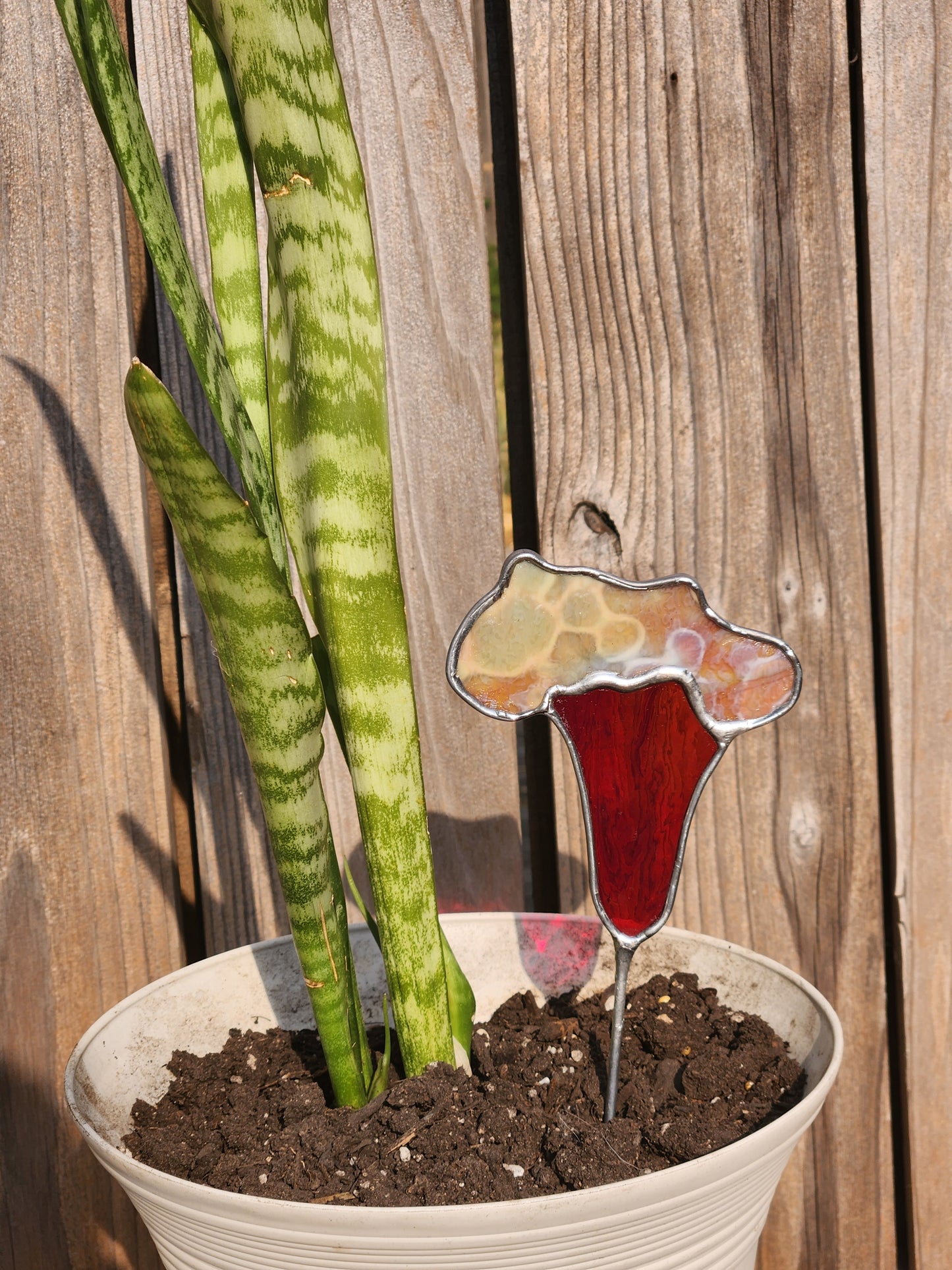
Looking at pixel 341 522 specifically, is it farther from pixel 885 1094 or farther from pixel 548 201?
pixel 885 1094

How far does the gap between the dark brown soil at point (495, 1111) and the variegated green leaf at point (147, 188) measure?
31 centimetres

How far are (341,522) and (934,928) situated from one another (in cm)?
66

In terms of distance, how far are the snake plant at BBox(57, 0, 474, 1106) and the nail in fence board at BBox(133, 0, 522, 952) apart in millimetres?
279

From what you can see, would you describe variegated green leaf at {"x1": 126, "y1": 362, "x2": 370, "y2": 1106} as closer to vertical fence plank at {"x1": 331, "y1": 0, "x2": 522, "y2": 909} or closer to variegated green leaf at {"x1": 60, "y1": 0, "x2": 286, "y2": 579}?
variegated green leaf at {"x1": 60, "y1": 0, "x2": 286, "y2": 579}

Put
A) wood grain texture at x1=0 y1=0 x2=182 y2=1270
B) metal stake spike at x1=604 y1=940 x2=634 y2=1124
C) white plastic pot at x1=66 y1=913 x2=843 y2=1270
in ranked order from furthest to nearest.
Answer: wood grain texture at x1=0 y1=0 x2=182 y2=1270, metal stake spike at x1=604 y1=940 x2=634 y2=1124, white plastic pot at x1=66 y1=913 x2=843 y2=1270

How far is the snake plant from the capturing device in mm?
400

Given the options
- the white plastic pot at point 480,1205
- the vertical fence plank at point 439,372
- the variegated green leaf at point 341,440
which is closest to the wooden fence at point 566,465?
the vertical fence plank at point 439,372

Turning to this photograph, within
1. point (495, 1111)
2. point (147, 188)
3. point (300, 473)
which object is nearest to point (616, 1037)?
point (495, 1111)

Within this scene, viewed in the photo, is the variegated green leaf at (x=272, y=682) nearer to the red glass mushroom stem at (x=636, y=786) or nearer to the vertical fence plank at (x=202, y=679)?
the red glass mushroom stem at (x=636, y=786)

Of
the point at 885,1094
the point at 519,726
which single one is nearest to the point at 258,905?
the point at 519,726

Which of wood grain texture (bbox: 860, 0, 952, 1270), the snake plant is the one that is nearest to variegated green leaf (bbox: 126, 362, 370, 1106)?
the snake plant

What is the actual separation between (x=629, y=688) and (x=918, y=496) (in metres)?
0.44

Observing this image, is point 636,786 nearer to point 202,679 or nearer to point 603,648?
point 603,648

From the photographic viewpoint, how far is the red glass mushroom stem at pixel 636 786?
1.69 feet
